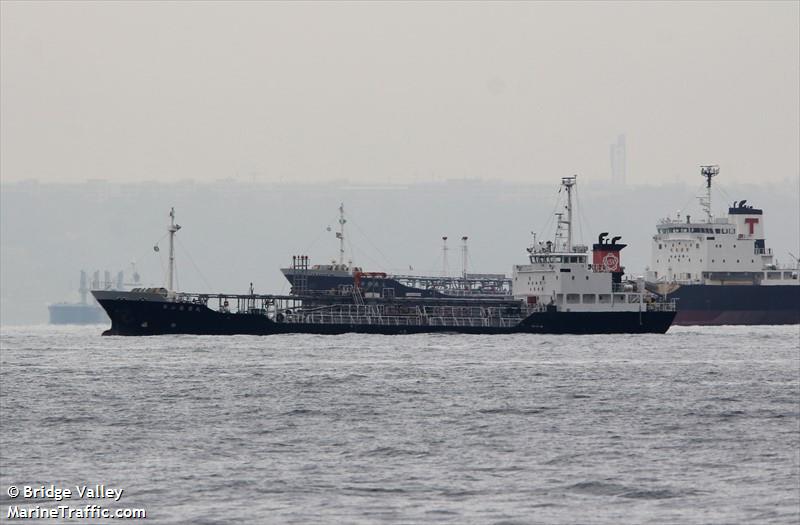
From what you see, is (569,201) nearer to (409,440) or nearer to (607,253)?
(607,253)

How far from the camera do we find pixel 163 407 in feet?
135

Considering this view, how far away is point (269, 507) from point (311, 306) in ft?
231

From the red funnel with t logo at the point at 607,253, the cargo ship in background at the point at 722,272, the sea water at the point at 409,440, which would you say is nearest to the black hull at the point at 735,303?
the cargo ship in background at the point at 722,272

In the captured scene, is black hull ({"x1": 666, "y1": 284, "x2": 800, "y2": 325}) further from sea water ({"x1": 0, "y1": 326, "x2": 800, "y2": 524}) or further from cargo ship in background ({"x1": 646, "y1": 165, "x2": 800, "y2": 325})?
sea water ({"x1": 0, "y1": 326, "x2": 800, "y2": 524})

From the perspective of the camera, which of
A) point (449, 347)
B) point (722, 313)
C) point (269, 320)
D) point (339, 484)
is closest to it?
point (339, 484)

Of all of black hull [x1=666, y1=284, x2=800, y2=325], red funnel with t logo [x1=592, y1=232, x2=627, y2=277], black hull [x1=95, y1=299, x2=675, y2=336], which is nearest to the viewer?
black hull [x1=95, y1=299, x2=675, y2=336]

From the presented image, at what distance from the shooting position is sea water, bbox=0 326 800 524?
2475 cm

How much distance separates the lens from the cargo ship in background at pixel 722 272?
12438 cm

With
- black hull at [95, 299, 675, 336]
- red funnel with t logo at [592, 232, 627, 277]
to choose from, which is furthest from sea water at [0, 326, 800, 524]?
red funnel with t logo at [592, 232, 627, 277]

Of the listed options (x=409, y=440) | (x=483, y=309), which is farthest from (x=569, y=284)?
(x=409, y=440)

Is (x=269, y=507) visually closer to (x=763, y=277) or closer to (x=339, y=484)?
(x=339, y=484)

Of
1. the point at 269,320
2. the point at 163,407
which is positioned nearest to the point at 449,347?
the point at 269,320

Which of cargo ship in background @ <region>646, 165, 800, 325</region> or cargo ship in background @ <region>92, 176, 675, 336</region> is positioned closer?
cargo ship in background @ <region>92, 176, 675, 336</region>

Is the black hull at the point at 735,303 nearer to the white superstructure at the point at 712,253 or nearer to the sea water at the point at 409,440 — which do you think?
the white superstructure at the point at 712,253
